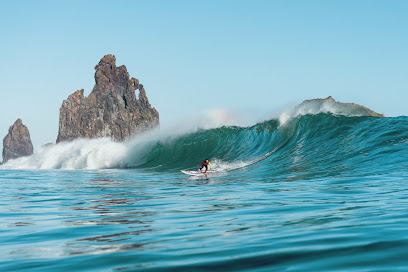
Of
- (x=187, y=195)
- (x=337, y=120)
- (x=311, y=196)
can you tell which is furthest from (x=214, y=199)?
(x=337, y=120)

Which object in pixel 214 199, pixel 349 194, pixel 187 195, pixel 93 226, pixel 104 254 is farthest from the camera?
pixel 187 195

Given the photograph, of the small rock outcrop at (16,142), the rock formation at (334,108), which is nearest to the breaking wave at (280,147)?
the rock formation at (334,108)

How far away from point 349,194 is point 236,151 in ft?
65.5

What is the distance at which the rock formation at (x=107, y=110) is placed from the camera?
13362 centimetres

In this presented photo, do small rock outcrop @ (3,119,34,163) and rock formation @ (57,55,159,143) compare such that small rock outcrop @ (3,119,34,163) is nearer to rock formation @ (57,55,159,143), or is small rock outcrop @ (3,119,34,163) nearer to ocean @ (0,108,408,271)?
rock formation @ (57,55,159,143)

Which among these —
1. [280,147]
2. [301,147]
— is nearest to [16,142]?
[280,147]

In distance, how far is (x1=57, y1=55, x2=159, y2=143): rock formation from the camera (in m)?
134

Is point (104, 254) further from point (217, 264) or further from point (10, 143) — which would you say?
point (10, 143)

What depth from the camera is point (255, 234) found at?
17.4 feet

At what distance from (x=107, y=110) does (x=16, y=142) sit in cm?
5105

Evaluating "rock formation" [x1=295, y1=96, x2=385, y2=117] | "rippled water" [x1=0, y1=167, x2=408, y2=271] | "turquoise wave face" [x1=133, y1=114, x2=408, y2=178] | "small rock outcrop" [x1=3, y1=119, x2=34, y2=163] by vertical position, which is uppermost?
"small rock outcrop" [x1=3, y1=119, x2=34, y2=163]

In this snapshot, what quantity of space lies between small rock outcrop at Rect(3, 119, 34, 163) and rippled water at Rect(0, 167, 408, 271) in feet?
551

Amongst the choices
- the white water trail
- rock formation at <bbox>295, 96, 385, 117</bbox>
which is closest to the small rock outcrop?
the white water trail

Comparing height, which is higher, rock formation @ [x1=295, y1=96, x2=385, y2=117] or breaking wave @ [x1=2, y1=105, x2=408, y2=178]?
rock formation @ [x1=295, y1=96, x2=385, y2=117]
